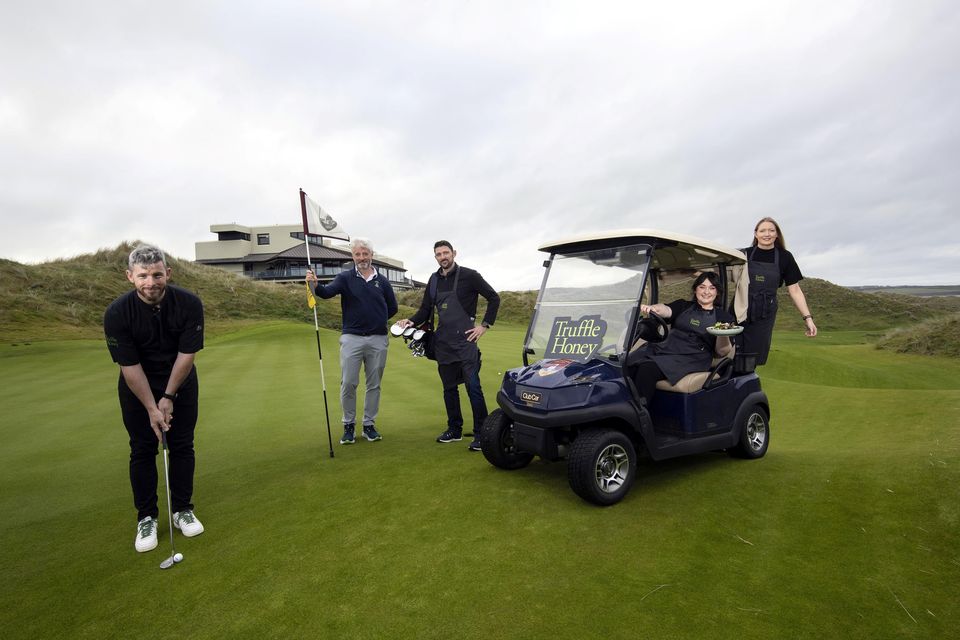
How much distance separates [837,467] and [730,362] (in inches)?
45.3

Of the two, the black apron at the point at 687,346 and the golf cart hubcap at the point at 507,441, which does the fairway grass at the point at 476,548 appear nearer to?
the golf cart hubcap at the point at 507,441

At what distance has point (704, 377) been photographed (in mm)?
4387

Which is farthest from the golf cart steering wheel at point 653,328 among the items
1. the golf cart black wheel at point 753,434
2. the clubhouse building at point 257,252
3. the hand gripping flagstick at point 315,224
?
the clubhouse building at point 257,252

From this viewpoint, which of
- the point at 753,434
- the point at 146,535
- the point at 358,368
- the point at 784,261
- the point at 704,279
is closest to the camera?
the point at 146,535

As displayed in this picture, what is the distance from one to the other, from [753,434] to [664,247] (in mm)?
2041

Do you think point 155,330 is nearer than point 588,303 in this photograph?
Yes

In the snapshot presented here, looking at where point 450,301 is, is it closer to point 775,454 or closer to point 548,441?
point 548,441

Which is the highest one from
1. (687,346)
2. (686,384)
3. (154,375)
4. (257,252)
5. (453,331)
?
(257,252)

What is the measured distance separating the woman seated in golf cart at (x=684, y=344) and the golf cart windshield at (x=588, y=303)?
21 cm

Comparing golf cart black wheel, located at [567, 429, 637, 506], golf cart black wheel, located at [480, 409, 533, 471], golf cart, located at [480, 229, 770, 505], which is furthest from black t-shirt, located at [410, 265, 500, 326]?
golf cart black wheel, located at [567, 429, 637, 506]

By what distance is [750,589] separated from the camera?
2660 millimetres

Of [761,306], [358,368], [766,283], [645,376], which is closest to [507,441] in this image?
[645,376]

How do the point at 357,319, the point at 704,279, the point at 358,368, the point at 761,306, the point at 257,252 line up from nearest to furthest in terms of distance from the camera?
the point at 704,279 < the point at 761,306 < the point at 357,319 < the point at 358,368 < the point at 257,252

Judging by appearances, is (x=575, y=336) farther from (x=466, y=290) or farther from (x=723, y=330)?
(x=466, y=290)
